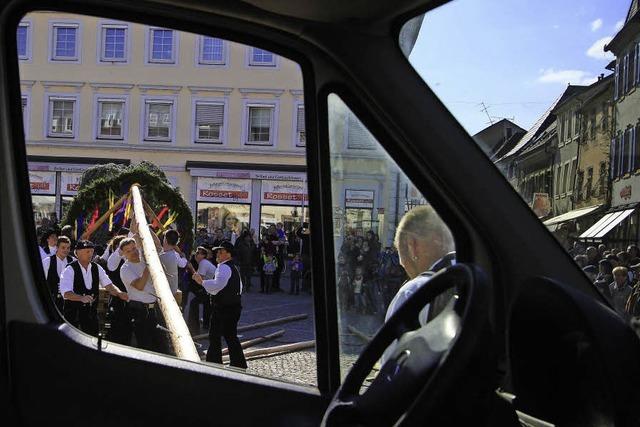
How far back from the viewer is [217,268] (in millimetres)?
3301

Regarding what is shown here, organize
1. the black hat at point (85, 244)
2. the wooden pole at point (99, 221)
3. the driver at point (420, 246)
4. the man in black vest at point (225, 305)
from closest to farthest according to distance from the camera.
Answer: the driver at point (420, 246)
the man in black vest at point (225, 305)
the black hat at point (85, 244)
the wooden pole at point (99, 221)

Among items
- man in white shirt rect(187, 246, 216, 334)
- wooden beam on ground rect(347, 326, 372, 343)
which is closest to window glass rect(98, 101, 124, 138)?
man in white shirt rect(187, 246, 216, 334)

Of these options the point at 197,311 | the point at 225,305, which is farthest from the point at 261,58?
the point at 197,311

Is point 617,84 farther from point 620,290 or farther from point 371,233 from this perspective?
point 371,233

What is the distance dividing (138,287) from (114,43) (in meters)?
1.25

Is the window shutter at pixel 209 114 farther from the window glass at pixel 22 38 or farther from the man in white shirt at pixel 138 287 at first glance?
the man in white shirt at pixel 138 287

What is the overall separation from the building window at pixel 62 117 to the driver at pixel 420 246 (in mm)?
1131

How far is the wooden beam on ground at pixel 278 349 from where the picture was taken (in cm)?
216

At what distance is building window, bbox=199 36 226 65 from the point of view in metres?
2.03

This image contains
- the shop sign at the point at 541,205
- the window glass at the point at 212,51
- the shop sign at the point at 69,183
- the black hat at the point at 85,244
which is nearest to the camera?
the shop sign at the point at 541,205

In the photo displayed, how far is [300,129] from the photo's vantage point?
2104 millimetres

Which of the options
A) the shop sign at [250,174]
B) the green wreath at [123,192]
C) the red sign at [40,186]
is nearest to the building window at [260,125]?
the shop sign at [250,174]

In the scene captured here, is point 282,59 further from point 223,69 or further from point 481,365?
point 481,365

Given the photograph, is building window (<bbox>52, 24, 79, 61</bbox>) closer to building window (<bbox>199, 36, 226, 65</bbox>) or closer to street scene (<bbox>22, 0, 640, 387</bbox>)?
street scene (<bbox>22, 0, 640, 387</bbox>)
